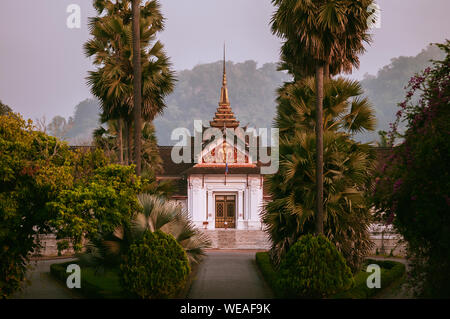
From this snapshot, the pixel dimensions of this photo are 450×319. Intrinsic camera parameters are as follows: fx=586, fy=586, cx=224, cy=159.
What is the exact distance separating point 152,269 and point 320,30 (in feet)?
24.8

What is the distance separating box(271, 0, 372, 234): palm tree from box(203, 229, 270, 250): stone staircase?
1953cm

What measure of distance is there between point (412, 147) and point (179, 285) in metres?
5.93

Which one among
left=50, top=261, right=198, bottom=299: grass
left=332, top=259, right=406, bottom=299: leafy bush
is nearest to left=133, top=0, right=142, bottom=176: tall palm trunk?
left=50, top=261, right=198, bottom=299: grass

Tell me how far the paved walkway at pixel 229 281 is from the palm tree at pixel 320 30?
14.2 ft

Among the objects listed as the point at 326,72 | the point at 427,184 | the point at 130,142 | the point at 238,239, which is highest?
the point at 326,72

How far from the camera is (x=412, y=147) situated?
37.3 feet

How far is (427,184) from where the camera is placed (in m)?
10.8

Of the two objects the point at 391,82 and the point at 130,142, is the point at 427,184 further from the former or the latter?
the point at 391,82

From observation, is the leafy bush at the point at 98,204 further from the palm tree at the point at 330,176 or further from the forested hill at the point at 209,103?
the forested hill at the point at 209,103

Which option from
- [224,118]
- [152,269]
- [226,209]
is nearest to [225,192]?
[226,209]

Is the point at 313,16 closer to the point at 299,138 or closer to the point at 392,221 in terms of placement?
the point at 299,138
